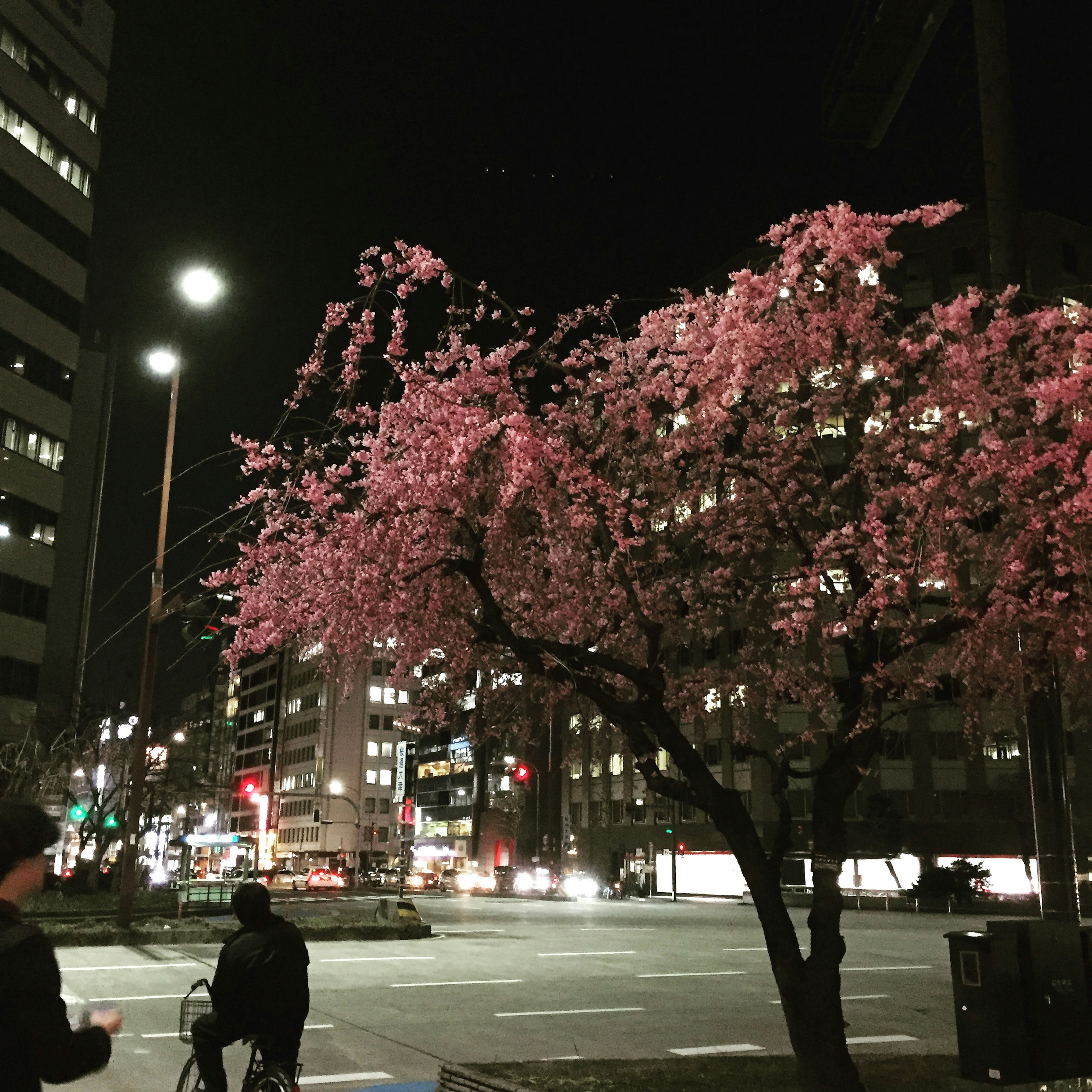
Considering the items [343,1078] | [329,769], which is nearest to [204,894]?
[343,1078]

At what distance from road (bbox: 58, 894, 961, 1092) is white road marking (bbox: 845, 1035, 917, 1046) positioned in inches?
1.5

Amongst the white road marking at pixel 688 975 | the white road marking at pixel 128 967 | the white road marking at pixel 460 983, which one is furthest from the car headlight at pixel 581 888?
the white road marking at pixel 460 983

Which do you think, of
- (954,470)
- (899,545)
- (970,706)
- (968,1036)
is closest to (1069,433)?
(954,470)

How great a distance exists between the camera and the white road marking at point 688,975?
2048 centimetres

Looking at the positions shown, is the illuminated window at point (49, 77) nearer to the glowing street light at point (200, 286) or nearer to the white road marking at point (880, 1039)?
the glowing street light at point (200, 286)

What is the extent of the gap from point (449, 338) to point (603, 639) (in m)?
4.12

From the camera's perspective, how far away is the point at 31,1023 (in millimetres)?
3307

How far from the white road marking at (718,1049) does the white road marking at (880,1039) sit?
1.25 meters

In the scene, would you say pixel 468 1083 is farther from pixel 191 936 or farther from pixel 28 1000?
pixel 191 936

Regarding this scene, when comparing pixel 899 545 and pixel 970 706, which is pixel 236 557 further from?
pixel 970 706

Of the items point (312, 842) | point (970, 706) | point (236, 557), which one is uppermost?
point (236, 557)

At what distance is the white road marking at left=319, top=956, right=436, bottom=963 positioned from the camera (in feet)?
72.5

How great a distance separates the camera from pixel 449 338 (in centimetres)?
1262

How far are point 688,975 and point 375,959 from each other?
6.61 m
